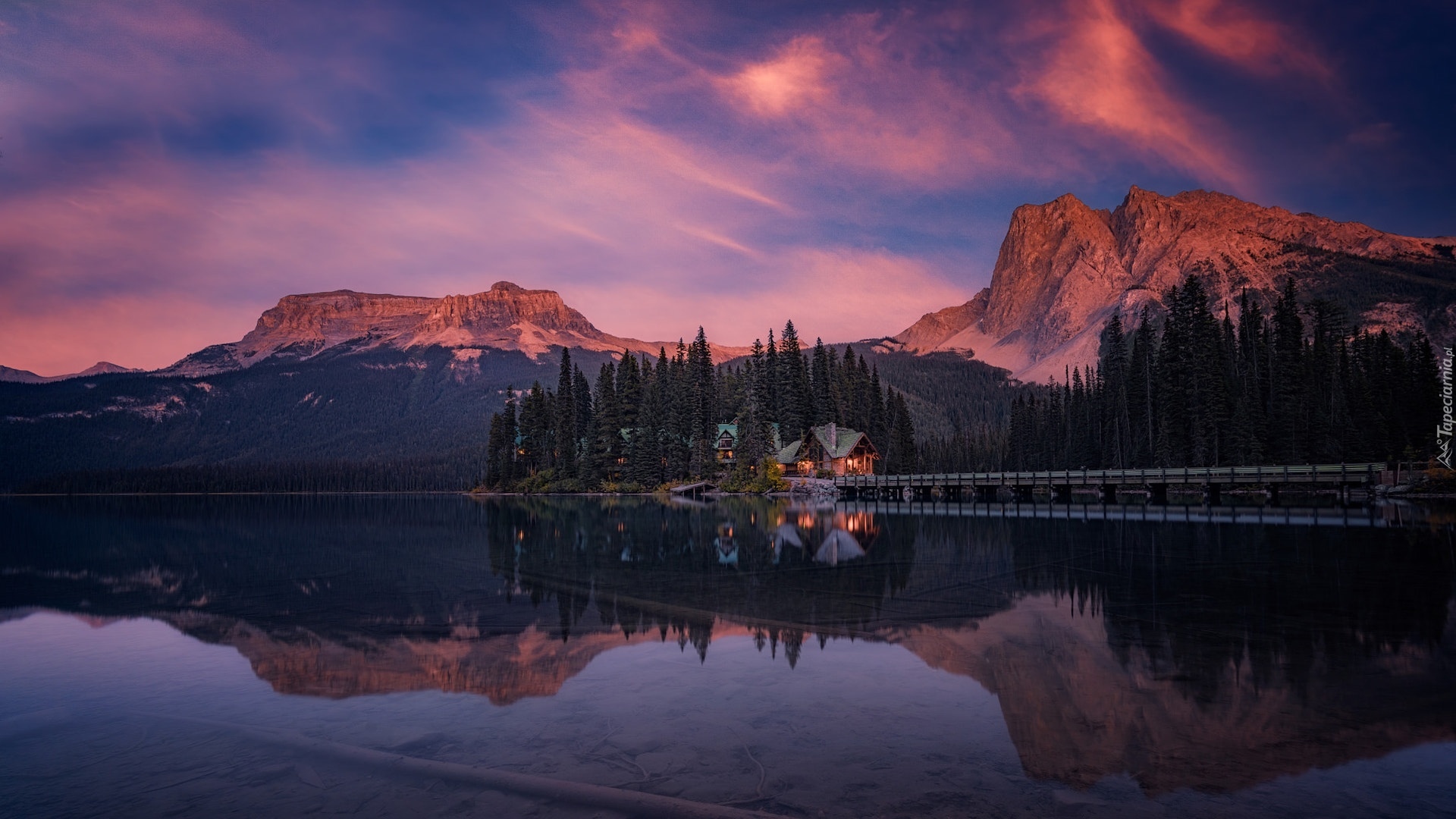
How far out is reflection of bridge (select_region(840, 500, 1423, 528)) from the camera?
41.3m

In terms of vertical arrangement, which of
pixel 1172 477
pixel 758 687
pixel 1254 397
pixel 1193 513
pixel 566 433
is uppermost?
pixel 1254 397

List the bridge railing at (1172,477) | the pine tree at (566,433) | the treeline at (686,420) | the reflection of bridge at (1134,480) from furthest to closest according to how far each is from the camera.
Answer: the pine tree at (566,433) < the treeline at (686,420) < the reflection of bridge at (1134,480) < the bridge railing at (1172,477)

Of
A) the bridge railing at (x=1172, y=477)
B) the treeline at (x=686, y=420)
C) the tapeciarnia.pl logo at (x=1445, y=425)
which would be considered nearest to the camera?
the bridge railing at (x=1172, y=477)

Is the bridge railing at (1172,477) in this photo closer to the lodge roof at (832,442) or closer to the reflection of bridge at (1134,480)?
the reflection of bridge at (1134,480)

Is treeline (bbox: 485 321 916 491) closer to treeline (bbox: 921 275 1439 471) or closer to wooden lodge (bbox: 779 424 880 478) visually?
wooden lodge (bbox: 779 424 880 478)

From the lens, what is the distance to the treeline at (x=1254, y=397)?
222ft

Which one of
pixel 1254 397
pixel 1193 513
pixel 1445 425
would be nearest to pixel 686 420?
pixel 1254 397

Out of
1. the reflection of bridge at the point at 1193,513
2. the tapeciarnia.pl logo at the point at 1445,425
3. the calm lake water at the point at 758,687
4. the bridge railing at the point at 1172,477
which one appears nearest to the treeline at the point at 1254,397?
the tapeciarnia.pl logo at the point at 1445,425

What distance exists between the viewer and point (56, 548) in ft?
126

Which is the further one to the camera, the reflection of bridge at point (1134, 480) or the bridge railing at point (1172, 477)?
the reflection of bridge at point (1134, 480)

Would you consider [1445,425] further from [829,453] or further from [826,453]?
[826,453]

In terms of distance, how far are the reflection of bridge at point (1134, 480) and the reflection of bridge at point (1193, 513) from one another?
2.18m

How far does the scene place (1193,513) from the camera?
5072cm

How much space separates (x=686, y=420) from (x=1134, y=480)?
6516 centimetres
